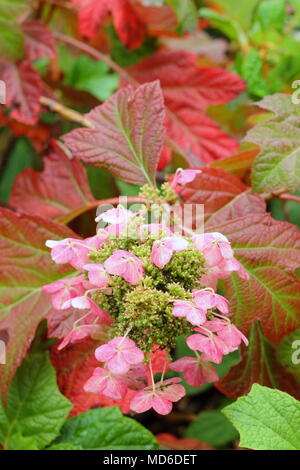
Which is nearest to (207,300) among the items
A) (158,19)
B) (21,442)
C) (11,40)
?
(21,442)

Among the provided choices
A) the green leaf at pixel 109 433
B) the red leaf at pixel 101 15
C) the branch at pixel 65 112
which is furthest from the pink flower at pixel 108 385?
the red leaf at pixel 101 15

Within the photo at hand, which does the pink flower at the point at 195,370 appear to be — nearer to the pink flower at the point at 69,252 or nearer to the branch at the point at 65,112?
the pink flower at the point at 69,252

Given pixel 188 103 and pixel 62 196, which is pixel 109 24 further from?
pixel 62 196

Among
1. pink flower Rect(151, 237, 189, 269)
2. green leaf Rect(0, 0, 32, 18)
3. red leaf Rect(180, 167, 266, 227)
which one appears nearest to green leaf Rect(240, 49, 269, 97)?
red leaf Rect(180, 167, 266, 227)

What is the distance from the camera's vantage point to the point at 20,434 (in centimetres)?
76

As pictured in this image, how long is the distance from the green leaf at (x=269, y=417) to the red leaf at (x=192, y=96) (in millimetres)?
441

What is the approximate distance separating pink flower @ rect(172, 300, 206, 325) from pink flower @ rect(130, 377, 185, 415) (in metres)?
0.09

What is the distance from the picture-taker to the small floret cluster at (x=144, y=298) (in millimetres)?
547

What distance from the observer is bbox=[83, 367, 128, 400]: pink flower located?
0.57 m

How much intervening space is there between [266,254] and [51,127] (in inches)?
27.0

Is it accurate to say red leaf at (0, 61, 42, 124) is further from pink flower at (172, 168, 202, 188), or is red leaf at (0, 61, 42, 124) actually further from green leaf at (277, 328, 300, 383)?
green leaf at (277, 328, 300, 383)

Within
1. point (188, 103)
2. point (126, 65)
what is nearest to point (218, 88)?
point (188, 103)

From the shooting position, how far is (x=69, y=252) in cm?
61

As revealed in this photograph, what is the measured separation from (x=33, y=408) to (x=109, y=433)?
0.37 feet
